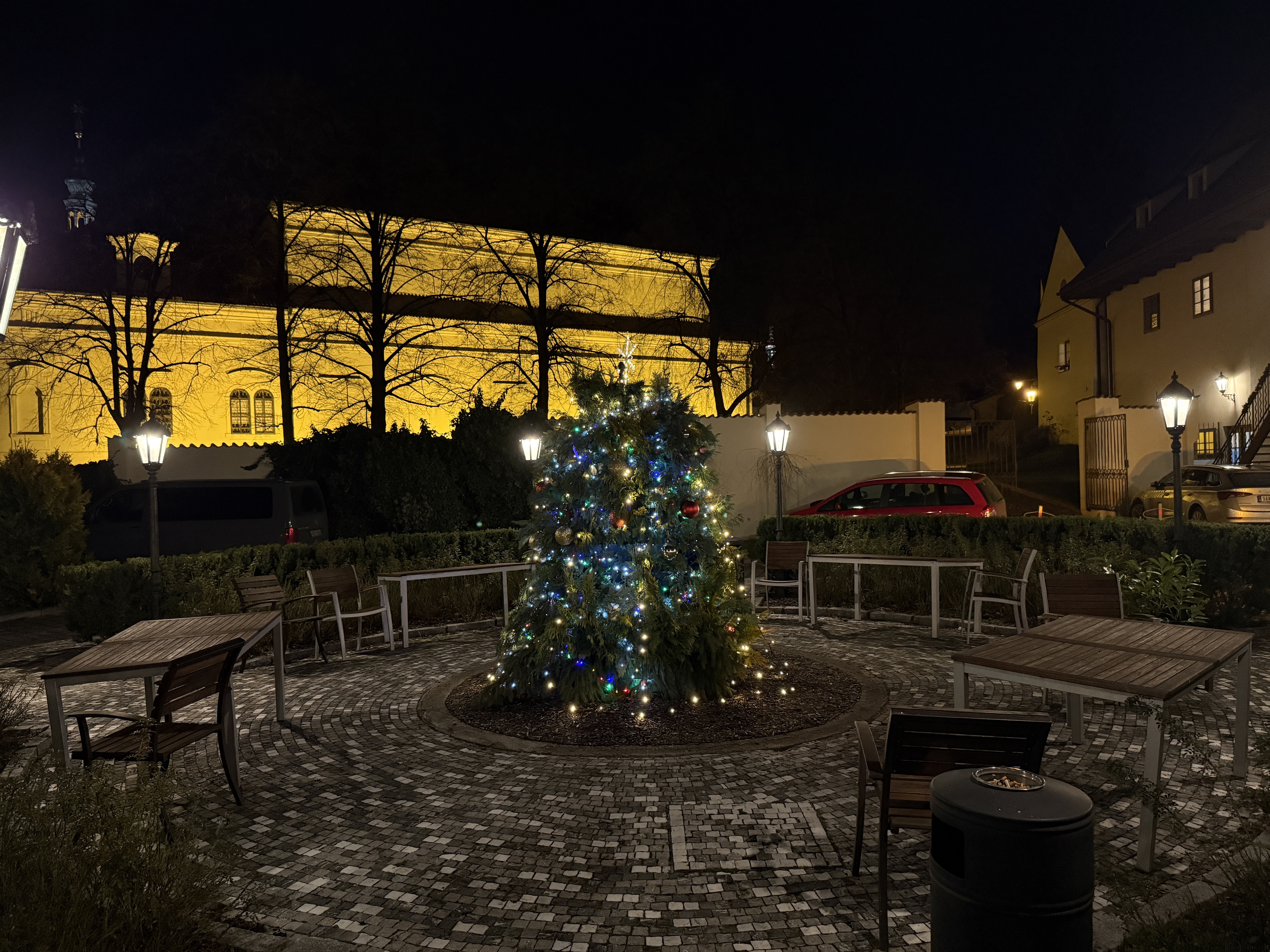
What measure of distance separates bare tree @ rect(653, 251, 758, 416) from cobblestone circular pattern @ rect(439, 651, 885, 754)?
16202mm

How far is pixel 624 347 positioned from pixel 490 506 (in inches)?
380

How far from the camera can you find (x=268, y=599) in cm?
786

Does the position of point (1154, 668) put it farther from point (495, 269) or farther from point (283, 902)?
point (495, 269)

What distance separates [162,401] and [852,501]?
2235 cm

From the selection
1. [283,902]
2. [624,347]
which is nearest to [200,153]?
[624,347]

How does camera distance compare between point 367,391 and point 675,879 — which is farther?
point 367,391

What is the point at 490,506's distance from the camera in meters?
16.0

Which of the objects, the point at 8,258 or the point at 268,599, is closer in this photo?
the point at 8,258

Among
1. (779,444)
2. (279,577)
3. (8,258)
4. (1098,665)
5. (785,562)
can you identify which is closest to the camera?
(8,258)

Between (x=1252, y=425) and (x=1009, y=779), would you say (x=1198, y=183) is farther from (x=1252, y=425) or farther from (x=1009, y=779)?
(x=1009, y=779)

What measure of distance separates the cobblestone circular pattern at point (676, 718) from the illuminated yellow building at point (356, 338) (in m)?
16.1

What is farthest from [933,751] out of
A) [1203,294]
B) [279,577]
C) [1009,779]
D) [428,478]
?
[1203,294]

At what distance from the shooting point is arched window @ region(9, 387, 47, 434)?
23.8m

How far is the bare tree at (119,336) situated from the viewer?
2197 cm
